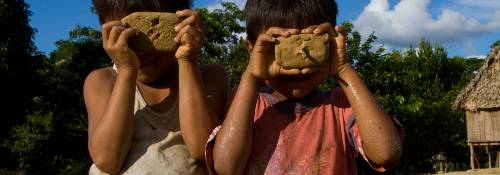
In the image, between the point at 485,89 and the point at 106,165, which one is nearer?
the point at 106,165

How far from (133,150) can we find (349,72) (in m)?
0.82

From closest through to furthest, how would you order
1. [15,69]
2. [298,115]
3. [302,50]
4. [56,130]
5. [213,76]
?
[302,50] < [298,115] < [213,76] < [15,69] < [56,130]

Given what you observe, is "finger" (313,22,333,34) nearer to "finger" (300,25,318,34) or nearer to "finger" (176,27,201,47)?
"finger" (300,25,318,34)

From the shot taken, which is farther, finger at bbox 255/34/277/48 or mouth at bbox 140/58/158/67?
mouth at bbox 140/58/158/67

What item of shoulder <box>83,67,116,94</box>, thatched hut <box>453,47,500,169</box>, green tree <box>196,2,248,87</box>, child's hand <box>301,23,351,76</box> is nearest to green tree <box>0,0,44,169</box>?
green tree <box>196,2,248,87</box>

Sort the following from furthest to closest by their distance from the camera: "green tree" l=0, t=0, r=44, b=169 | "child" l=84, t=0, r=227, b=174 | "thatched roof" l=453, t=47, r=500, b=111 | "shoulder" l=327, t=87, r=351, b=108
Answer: "thatched roof" l=453, t=47, r=500, b=111 < "green tree" l=0, t=0, r=44, b=169 < "shoulder" l=327, t=87, r=351, b=108 < "child" l=84, t=0, r=227, b=174

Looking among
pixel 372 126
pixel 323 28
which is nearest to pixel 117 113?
pixel 323 28

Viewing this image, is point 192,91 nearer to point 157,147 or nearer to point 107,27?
point 157,147

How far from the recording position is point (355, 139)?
2.03 meters

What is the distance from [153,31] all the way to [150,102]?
325 millimetres

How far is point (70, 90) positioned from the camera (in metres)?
19.9

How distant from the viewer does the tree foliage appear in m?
17.0

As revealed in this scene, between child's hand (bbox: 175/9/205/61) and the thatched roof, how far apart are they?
65.1 feet

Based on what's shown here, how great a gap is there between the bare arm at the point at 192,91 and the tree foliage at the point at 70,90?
41.3 ft
